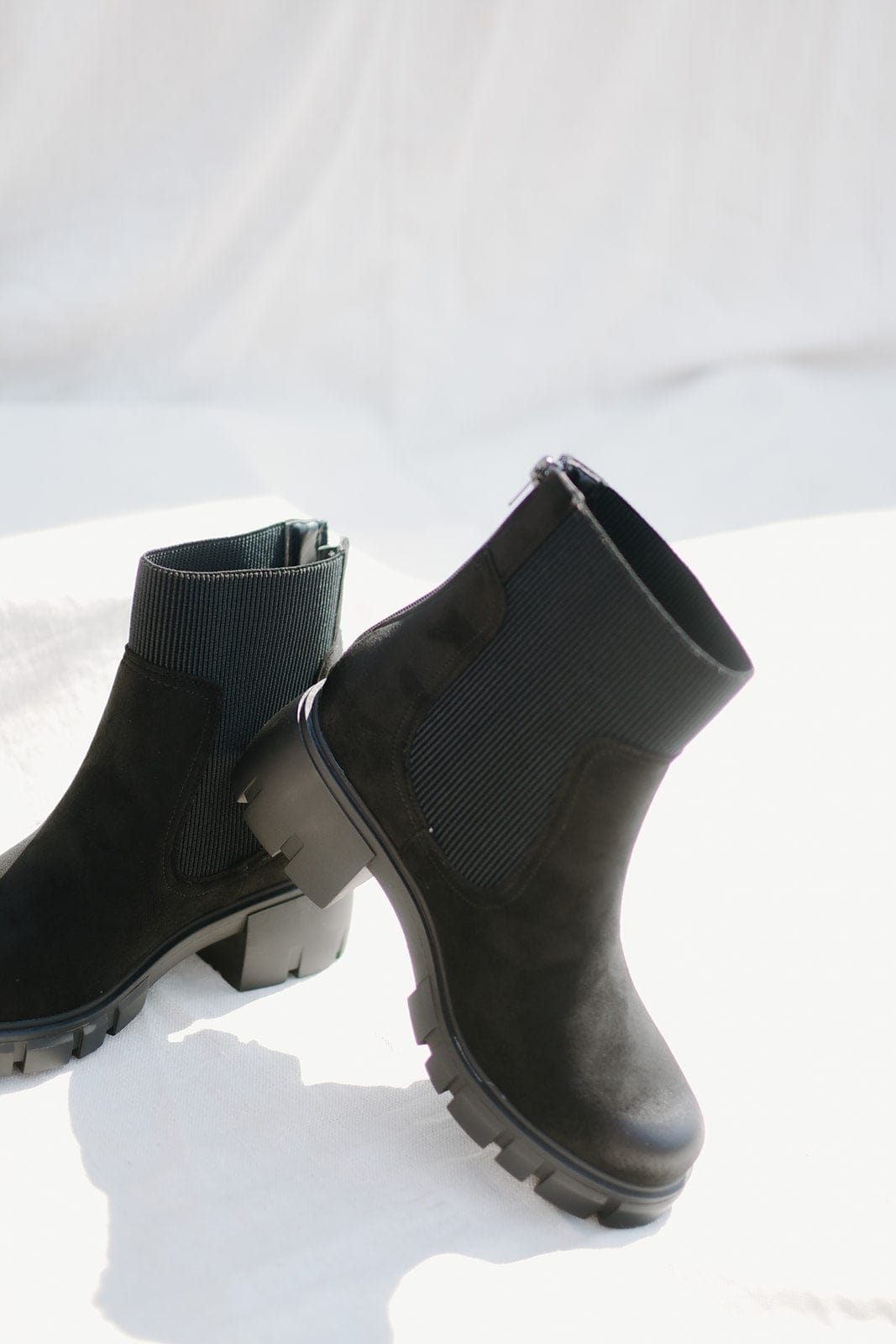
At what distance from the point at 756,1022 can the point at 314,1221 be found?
1.58ft

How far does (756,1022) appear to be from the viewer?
3.94 feet

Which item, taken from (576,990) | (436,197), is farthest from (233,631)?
(436,197)

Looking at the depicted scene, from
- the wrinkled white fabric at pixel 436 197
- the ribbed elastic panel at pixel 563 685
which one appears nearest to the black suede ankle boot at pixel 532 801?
the ribbed elastic panel at pixel 563 685

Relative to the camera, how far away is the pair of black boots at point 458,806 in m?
0.95

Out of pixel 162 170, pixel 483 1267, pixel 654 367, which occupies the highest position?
pixel 162 170

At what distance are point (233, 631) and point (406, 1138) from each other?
1.35 ft

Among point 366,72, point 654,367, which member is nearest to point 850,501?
point 654,367

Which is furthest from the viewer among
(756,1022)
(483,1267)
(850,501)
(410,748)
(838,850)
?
(850,501)

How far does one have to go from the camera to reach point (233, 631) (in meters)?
1.04

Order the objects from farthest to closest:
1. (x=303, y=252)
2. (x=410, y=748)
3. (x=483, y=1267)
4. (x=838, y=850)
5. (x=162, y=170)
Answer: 1. (x=303, y=252)
2. (x=162, y=170)
3. (x=838, y=850)
4. (x=410, y=748)
5. (x=483, y=1267)

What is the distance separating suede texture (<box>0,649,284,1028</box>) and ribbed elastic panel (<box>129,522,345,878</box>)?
0.02m

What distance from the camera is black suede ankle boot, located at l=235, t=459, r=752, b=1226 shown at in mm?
943

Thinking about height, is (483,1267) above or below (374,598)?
below

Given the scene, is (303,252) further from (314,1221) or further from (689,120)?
(314,1221)
